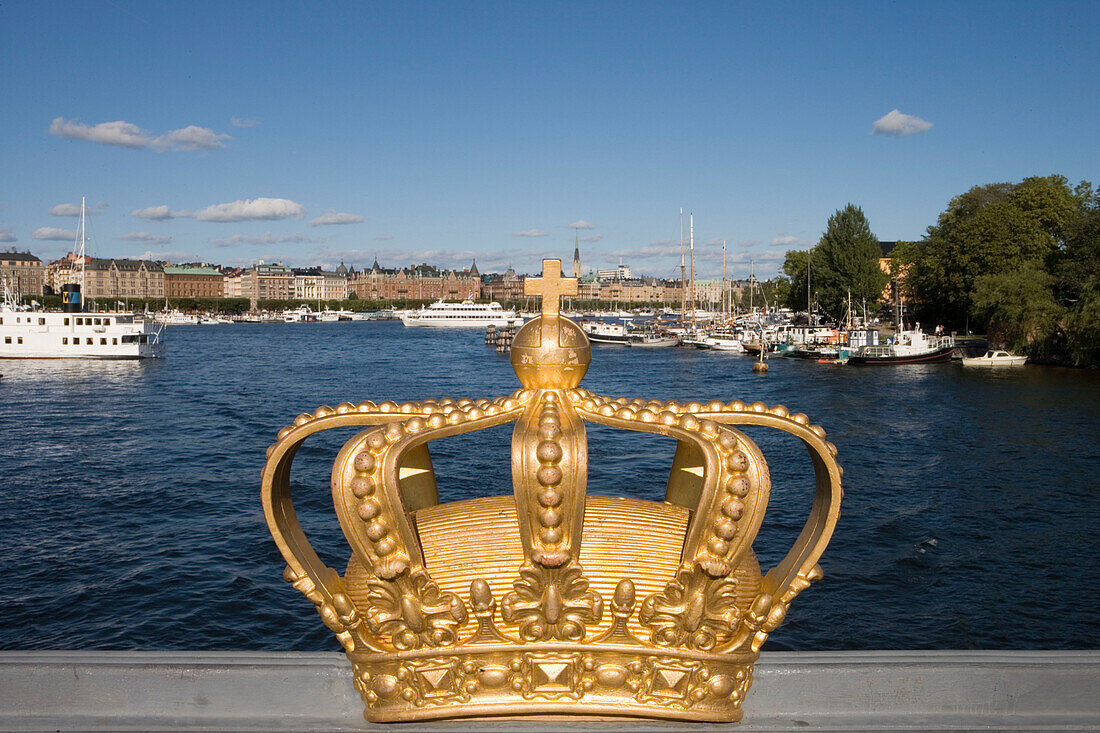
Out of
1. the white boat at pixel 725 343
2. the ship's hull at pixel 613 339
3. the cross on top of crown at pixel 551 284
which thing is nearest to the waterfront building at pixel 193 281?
the ship's hull at pixel 613 339

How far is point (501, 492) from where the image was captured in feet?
55.9

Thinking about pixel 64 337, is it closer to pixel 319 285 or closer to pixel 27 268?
pixel 27 268

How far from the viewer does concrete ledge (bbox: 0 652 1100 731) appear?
9.27ft

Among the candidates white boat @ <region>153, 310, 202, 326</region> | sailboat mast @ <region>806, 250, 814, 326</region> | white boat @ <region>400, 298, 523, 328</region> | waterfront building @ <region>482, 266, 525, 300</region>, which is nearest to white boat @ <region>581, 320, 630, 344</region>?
sailboat mast @ <region>806, 250, 814, 326</region>

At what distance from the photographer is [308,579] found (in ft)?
9.34

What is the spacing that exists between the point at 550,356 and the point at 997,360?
48671 millimetres

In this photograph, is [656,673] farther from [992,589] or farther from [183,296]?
[183,296]

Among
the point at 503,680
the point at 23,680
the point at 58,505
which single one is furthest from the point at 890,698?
the point at 58,505

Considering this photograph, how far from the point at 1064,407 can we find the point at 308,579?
3228 centimetres

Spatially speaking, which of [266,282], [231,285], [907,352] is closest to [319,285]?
[266,282]

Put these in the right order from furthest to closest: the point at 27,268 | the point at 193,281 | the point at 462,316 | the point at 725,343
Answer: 1. the point at 193,281
2. the point at 27,268
3. the point at 462,316
4. the point at 725,343

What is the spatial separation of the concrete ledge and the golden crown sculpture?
5.3 inches

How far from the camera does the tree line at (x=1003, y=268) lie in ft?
141

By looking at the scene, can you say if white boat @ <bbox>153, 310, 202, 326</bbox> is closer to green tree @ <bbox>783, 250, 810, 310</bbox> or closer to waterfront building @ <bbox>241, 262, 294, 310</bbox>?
waterfront building @ <bbox>241, 262, 294, 310</bbox>
